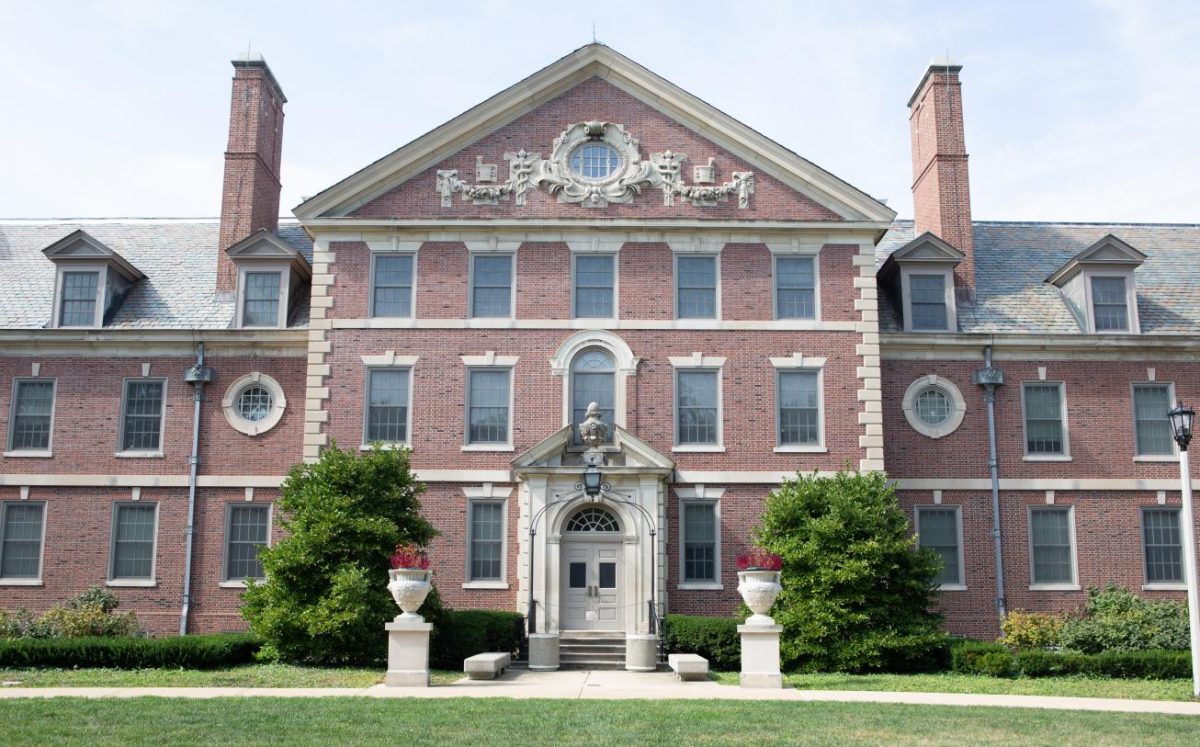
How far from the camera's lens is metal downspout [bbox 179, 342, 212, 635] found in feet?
83.7

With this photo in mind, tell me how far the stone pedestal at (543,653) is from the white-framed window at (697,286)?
26.4 feet

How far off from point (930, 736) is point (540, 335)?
14364mm

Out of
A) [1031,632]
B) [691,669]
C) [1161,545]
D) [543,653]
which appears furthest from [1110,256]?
[543,653]

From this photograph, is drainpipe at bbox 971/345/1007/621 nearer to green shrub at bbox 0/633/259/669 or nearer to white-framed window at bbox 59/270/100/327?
green shrub at bbox 0/633/259/669

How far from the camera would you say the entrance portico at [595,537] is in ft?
78.3

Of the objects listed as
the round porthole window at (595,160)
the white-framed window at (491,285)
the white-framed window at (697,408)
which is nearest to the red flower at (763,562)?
the white-framed window at (697,408)

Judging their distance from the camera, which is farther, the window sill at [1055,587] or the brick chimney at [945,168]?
the brick chimney at [945,168]

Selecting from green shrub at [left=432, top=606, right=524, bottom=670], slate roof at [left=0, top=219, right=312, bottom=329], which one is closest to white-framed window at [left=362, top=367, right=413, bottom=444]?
slate roof at [left=0, top=219, right=312, bottom=329]

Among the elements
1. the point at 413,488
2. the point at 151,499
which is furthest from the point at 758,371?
the point at 151,499

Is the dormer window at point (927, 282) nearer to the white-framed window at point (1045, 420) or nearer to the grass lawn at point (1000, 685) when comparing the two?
the white-framed window at point (1045, 420)

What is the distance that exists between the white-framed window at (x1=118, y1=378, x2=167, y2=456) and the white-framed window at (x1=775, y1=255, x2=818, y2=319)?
47.6 ft

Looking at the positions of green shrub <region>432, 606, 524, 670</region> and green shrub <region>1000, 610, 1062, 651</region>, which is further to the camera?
green shrub <region>1000, 610, 1062, 651</region>

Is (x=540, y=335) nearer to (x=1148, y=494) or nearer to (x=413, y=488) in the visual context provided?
(x=413, y=488)

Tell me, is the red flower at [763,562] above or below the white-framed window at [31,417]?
below
